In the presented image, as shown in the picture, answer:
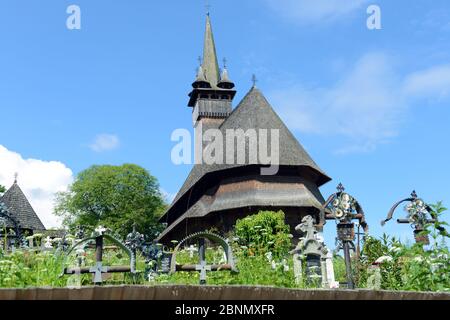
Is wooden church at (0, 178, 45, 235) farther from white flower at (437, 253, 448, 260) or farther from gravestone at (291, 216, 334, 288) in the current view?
white flower at (437, 253, 448, 260)

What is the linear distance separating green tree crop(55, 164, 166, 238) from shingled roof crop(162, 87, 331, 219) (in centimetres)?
2093

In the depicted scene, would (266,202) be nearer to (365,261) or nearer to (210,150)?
(210,150)

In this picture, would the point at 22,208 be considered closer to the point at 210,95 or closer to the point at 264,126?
the point at 264,126

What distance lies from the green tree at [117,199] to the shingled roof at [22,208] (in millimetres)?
11467

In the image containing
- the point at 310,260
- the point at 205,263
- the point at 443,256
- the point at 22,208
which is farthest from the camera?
the point at 22,208

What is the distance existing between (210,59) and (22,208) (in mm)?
24320

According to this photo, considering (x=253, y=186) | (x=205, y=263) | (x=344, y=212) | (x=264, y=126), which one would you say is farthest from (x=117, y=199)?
(x=205, y=263)

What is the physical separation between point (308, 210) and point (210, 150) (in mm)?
6912

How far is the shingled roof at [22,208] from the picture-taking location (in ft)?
116

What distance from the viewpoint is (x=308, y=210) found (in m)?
25.5

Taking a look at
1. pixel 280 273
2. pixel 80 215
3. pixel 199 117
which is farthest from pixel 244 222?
pixel 80 215

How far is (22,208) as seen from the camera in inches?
1426

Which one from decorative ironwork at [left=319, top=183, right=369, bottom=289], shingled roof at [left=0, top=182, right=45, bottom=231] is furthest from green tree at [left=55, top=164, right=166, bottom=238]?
decorative ironwork at [left=319, top=183, right=369, bottom=289]
